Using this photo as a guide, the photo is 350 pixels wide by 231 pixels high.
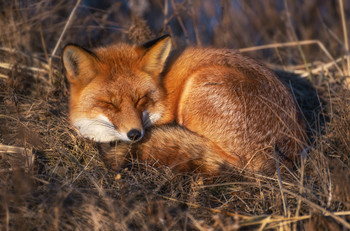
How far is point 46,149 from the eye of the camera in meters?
2.59

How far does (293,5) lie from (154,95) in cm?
568

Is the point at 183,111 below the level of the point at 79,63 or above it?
below

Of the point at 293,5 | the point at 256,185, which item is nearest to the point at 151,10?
the point at 293,5

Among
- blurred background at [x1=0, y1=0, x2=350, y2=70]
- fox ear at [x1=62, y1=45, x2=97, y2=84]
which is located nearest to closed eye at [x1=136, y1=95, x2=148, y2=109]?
fox ear at [x1=62, y1=45, x2=97, y2=84]

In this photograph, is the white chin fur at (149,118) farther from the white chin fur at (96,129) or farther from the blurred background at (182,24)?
the blurred background at (182,24)

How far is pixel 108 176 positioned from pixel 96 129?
552 mm

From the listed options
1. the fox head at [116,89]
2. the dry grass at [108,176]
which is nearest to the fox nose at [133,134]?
the fox head at [116,89]

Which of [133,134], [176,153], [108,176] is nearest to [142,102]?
[133,134]

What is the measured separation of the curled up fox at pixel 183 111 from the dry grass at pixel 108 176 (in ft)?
0.51

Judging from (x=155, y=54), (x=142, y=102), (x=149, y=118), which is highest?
(x=155, y=54)

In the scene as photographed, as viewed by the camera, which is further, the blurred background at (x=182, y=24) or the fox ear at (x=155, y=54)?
the blurred background at (x=182, y=24)

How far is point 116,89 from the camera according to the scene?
2559mm

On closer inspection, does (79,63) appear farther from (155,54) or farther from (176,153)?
(176,153)

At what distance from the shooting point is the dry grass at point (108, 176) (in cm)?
176
